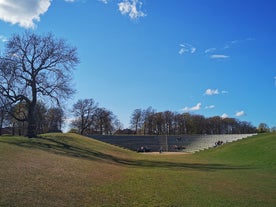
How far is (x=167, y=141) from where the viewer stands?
334 feet

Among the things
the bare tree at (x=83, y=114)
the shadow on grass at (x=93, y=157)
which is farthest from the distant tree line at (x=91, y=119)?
the shadow on grass at (x=93, y=157)

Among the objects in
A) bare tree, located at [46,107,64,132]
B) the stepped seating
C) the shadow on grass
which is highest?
bare tree, located at [46,107,64,132]

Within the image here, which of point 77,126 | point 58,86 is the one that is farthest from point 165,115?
point 58,86

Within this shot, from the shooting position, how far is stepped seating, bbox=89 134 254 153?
9094 centimetres

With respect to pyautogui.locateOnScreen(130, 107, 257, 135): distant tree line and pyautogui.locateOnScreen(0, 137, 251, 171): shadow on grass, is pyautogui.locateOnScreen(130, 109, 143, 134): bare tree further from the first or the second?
pyautogui.locateOnScreen(0, 137, 251, 171): shadow on grass

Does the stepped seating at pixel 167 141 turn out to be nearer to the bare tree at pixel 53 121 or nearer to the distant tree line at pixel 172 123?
the bare tree at pixel 53 121

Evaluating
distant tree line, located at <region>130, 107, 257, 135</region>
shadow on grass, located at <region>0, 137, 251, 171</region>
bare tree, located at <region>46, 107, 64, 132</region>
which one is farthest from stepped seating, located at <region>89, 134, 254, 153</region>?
shadow on grass, located at <region>0, 137, 251, 171</region>

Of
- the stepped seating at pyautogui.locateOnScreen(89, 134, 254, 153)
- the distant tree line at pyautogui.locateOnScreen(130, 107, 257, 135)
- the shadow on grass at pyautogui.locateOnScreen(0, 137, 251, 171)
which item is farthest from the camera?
the distant tree line at pyautogui.locateOnScreen(130, 107, 257, 135)

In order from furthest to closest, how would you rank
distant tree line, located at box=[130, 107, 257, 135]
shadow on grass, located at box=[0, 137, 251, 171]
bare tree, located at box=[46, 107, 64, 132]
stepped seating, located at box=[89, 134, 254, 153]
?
1. distant tree line, located at box=[130, 107, 257, 135]
2. bare tree, located at box=[46, 107, 64, 132]
3. stepped seating, located at box=[89, 134, 254, 153]
4. shadow on grass, located at box=[0, 137, 251, 171]

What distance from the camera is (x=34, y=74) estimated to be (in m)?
42.4

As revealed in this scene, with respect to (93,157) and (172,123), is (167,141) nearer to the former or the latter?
(172,123)

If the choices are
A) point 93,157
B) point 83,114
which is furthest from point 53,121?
point 93,157

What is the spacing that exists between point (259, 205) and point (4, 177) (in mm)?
9266

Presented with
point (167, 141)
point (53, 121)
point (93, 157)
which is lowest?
point (93, 157)
